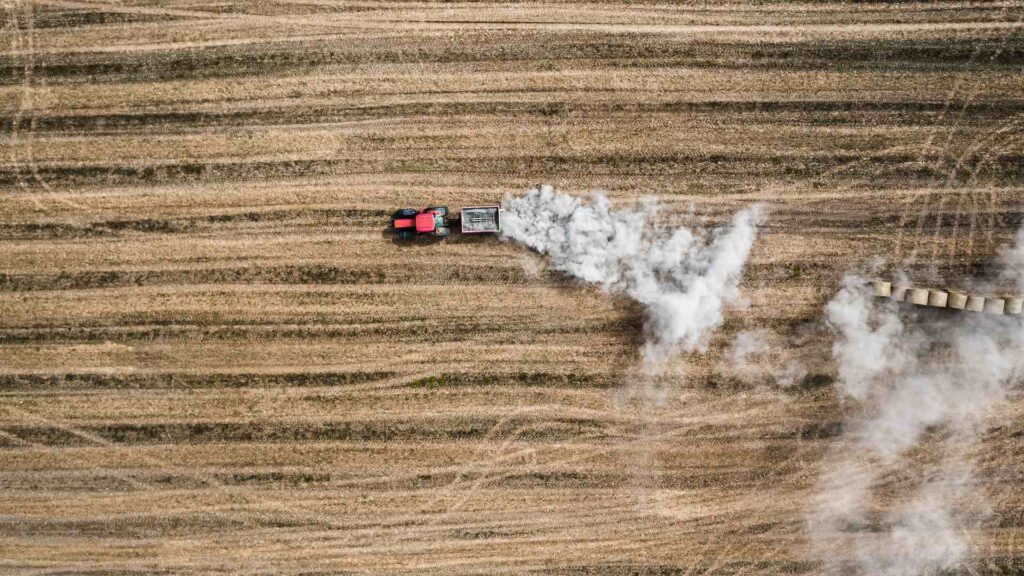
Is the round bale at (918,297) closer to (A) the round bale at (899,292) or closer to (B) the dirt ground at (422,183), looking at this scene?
(A) the round bale at (899,292)

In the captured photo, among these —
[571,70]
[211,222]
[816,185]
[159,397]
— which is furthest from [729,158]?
[159,397]

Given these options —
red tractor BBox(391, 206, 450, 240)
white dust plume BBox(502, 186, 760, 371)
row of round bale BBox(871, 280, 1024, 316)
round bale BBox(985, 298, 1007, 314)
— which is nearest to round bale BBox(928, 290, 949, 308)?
row of round bale BBox(871, 280, 1024, 316)

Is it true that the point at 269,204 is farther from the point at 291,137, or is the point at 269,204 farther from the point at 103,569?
the point at 103,569

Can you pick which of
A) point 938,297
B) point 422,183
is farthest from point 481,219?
point 938,297

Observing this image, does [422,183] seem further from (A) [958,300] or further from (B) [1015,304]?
(B) [1015,304]

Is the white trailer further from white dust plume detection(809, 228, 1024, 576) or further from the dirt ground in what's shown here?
white dust plume detection(809, 228, 1024, 576)

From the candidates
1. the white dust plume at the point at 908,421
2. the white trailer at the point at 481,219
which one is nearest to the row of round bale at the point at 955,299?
the white dust plume at the point at 908,421
